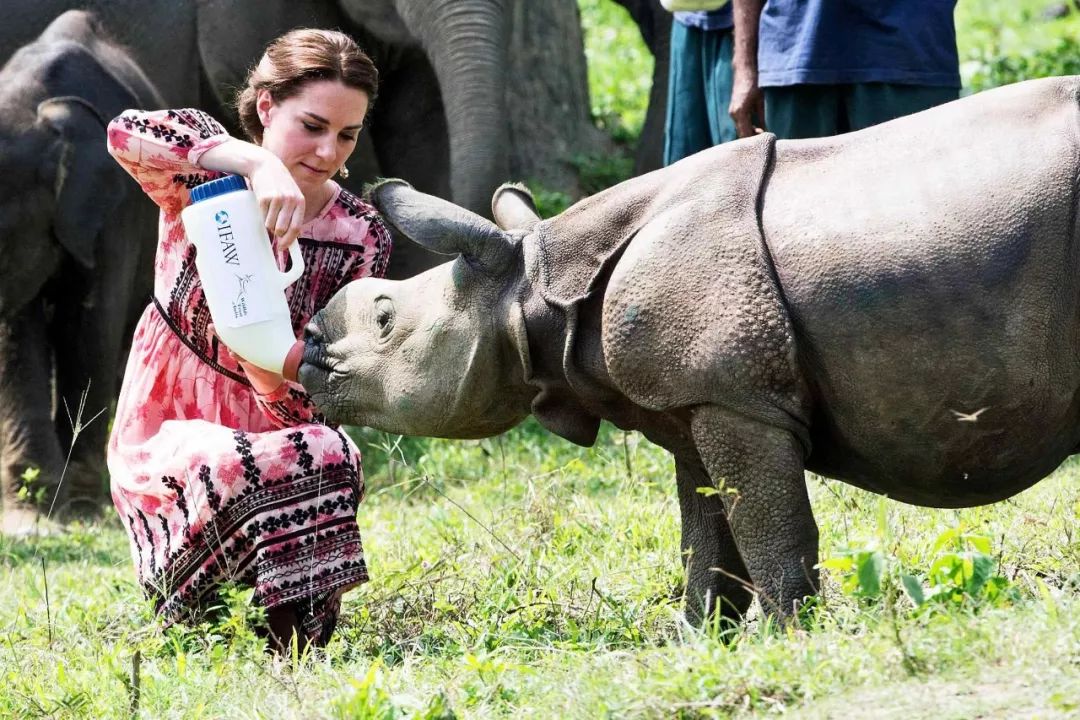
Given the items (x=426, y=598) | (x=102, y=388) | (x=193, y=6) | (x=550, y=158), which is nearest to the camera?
(x=426, y=598)

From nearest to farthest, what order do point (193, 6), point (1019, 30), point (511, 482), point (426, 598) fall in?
1. point (426, 598)
2. point (511, 482)
3. point (193, 6)
4. point (1019, 30)

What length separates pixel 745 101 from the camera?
19.3ft

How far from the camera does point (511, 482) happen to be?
6.65 metres

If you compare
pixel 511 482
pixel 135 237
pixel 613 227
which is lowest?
pixel 511 482

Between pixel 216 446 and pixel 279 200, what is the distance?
70cm

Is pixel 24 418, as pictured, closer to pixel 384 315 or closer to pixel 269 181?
pixel 269 181

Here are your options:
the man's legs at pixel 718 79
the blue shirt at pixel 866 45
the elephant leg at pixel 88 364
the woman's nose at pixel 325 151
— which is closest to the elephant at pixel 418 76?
the elephant leg at pixel 88 364

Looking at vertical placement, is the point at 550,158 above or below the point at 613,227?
below

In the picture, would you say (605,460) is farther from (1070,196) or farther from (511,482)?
(1070,196)

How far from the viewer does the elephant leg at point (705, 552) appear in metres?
4.37

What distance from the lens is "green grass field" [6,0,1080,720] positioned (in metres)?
3.26

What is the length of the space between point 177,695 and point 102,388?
13.0 ft

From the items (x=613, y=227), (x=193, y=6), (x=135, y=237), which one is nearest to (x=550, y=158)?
(x=193, y=6)

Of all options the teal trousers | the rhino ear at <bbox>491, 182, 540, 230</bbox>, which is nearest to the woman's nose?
the rhino ear at <bbox>491, 182, 540, 230</bbox>
